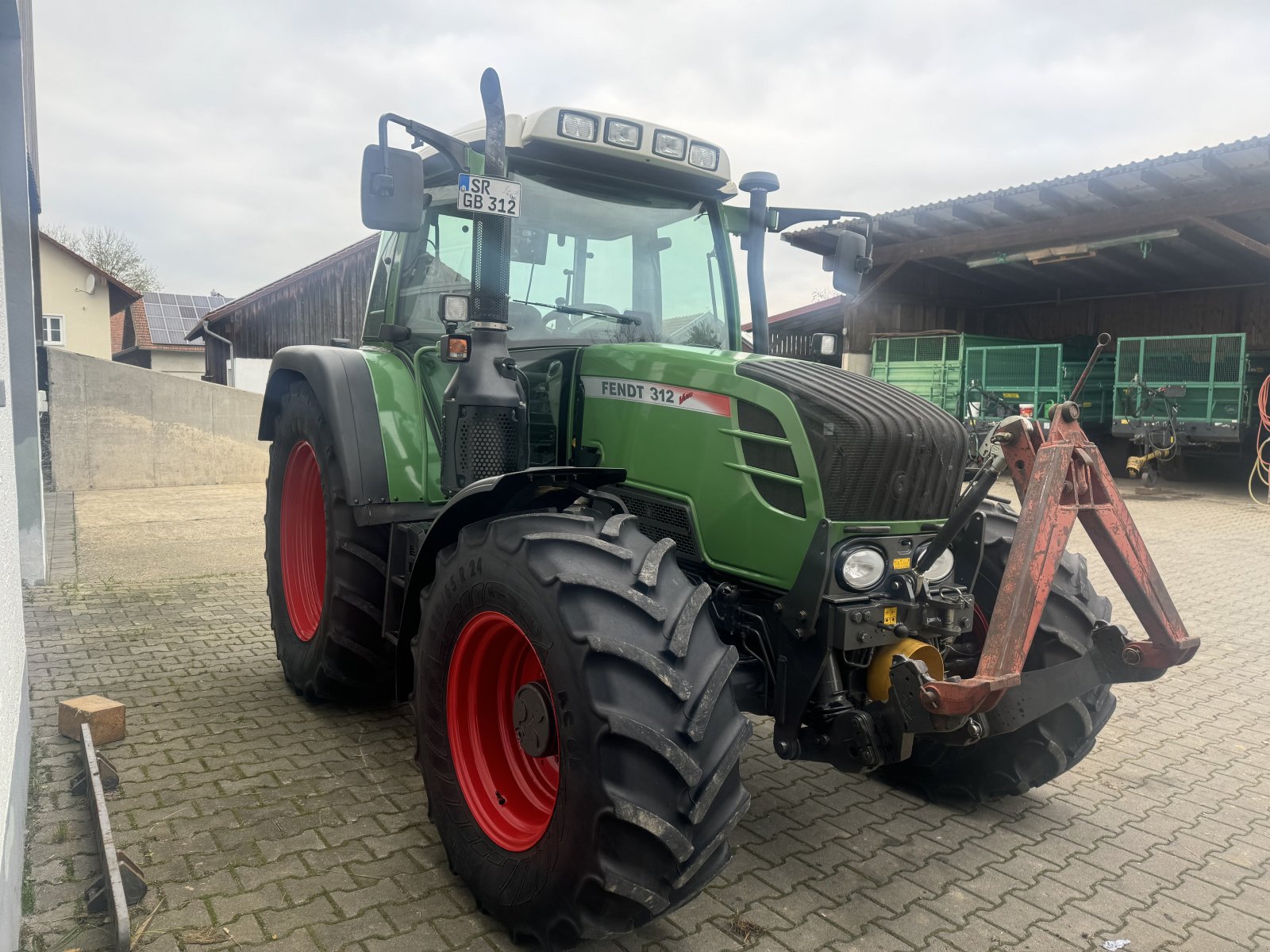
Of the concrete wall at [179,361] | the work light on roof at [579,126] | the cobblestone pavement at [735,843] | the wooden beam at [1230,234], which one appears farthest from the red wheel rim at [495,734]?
the concrete wall at [179,361]

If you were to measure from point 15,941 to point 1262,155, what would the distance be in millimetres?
14433

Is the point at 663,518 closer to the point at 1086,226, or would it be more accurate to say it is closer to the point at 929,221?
the point at 1086,226

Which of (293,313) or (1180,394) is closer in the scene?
(1180,394)

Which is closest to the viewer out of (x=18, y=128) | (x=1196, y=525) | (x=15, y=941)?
(x=15, y=941)

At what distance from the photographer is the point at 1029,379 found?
17.3 metres

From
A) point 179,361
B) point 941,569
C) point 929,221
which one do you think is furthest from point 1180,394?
point 179,361

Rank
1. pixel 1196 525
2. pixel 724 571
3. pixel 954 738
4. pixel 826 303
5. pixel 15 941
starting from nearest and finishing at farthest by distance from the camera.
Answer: pixel 15 941, pixel 954 738, pixel 724 571, pixel 1196 525, pixel 826 303

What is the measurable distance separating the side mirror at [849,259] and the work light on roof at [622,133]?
1019 millimetres

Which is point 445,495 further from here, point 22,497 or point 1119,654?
point 22,497

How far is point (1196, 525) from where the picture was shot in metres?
11.5

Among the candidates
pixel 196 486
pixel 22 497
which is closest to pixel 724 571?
pixel 22 497

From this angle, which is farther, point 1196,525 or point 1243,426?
point 1243,426

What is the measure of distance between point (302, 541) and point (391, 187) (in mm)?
2307

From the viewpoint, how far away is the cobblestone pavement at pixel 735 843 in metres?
2.72
